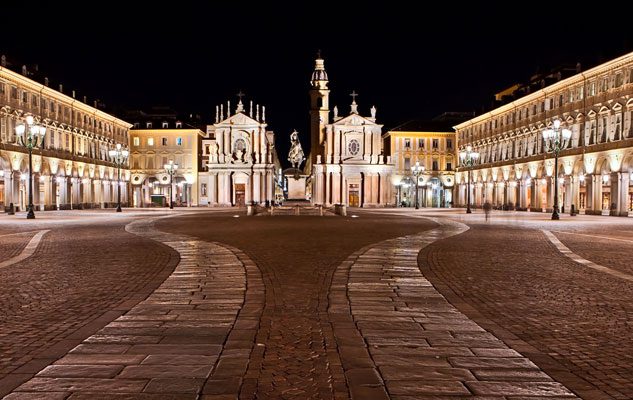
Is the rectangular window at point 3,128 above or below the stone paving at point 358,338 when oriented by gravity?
above

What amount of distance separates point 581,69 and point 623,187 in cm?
1387

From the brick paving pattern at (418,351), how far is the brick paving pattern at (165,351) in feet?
4.29

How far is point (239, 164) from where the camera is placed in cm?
9619

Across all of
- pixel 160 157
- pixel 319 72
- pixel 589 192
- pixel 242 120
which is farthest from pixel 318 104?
pixel 589 192

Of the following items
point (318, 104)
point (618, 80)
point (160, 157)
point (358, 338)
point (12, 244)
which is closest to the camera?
point (358, 338)

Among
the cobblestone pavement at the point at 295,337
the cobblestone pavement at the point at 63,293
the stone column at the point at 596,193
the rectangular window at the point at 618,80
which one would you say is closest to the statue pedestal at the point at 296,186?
the stone column at the point at 596,193

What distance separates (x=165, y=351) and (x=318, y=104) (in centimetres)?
→ 10219

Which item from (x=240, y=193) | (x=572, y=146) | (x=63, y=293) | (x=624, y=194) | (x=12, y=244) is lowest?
(x=12, y=244)

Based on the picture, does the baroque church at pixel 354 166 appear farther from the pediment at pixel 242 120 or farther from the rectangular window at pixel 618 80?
the rectangular window at pixel 618 80

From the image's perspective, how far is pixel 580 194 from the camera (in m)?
57.5

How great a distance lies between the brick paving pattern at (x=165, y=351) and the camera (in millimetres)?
5496

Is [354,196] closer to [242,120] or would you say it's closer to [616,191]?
[242,120]

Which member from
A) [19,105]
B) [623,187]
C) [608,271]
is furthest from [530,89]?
[608,271]

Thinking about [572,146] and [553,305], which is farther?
[572,146]
